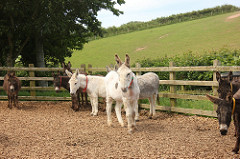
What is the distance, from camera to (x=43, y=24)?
13.2 meters

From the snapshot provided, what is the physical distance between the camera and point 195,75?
43.6ft

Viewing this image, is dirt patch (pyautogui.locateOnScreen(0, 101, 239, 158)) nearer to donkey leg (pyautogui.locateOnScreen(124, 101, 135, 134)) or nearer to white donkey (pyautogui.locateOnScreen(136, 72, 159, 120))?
donkey leg (pyautogui.locateOnScreen(124, 101, 135, 134))

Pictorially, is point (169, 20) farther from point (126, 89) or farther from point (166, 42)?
point (126, 89)

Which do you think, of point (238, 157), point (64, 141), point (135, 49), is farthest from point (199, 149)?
point (135, 49)

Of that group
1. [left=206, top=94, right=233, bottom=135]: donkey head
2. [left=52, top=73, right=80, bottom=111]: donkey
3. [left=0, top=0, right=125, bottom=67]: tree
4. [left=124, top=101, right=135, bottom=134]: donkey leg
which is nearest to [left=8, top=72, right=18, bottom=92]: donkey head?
[left=52, top=73, right=80, bottom=111]: donkey

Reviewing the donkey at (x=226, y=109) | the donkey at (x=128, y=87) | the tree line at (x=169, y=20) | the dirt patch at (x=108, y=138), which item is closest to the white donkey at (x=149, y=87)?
the dirt patch at (x=108, y=138)

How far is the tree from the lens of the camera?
521 inches

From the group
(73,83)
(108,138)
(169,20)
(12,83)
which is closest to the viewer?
(108,138)

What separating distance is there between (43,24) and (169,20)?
158ft

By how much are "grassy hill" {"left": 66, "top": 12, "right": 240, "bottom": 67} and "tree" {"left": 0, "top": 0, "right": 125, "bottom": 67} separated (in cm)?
1510

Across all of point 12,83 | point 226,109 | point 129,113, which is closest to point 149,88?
point 129,113

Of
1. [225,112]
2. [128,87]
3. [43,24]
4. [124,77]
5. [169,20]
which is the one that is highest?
[169,20]

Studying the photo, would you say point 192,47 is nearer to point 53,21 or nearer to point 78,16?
point 78,16

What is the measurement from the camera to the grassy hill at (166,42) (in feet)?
109
